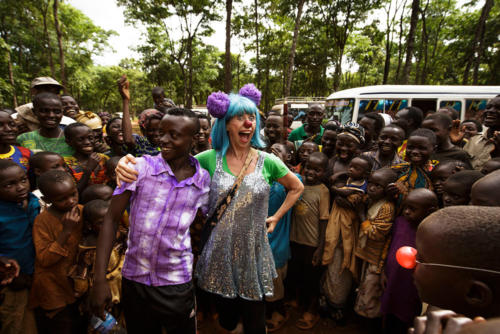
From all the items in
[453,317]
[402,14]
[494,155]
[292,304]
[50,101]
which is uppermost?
[402,14]

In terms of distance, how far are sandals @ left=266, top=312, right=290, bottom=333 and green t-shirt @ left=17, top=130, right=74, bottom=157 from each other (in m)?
2.93

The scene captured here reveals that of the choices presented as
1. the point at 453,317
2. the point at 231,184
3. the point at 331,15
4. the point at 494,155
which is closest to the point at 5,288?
the point at 231,184

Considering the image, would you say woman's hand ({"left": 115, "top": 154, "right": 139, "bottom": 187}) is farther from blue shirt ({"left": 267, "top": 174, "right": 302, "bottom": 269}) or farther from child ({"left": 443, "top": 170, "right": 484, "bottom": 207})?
child ({"left": 443, "top": 170, "right": 484, "bottom": 207})

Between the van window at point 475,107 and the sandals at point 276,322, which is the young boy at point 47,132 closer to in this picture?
the sandals at point 276,322

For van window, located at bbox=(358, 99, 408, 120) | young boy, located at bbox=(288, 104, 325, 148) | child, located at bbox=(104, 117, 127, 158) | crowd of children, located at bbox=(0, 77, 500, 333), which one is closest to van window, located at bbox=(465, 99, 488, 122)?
van window, located at bbox=(358, 99, 408, 120)

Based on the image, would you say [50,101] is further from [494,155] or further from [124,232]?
[494,155]

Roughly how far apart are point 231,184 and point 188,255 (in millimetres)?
542

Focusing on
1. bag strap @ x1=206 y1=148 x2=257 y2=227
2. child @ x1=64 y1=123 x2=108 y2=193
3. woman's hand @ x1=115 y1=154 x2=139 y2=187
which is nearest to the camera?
woman's hand @ x1=115 y1=154 x2=139 y2=187

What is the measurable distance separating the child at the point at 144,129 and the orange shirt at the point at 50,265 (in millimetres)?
1335

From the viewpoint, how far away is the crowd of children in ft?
3.18

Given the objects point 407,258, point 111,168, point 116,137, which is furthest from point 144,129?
point 407,258

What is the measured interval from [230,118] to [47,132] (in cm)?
235

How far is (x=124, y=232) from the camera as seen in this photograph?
2273 mm

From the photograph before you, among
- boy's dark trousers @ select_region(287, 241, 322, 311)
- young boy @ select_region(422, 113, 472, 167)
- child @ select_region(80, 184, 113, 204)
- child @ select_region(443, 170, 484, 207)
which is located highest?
young boy @ select_region(422, 113, 472, 167)
